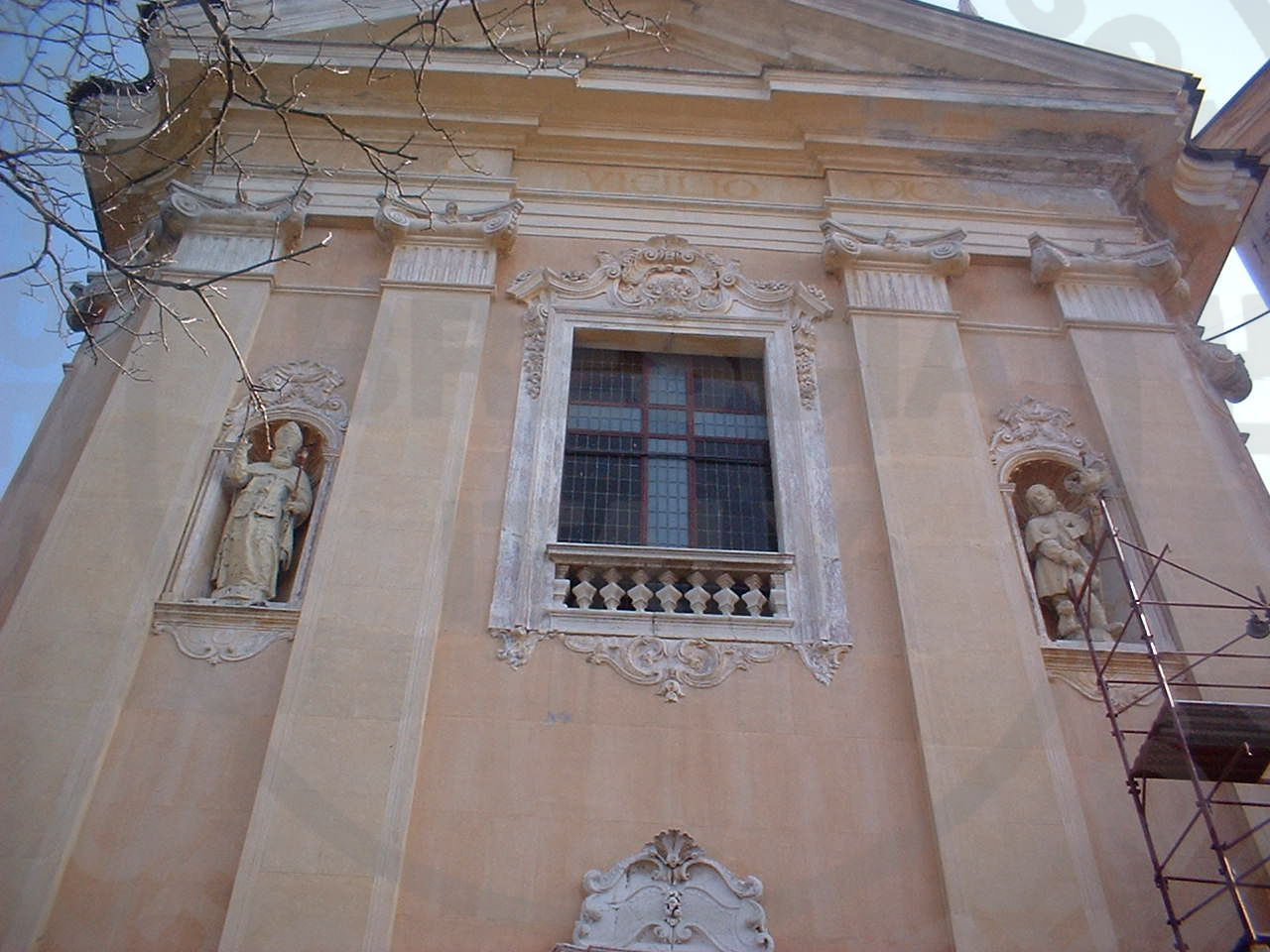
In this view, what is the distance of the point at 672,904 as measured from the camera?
6.95m

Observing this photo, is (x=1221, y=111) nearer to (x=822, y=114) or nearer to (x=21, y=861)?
(x=822, y=114)

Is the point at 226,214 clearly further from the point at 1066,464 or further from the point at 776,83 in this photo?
the point at 1066,464

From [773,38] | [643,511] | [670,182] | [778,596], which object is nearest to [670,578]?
[778,596]

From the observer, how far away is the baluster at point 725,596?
8469 mm

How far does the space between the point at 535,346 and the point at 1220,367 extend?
6.21 metres

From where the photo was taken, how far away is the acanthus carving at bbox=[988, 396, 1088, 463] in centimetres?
969

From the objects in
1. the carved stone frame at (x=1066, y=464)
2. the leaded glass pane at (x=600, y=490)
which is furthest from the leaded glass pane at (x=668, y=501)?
the carved stone frame at (x=1066, y=464)

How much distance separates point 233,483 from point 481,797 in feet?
10.8

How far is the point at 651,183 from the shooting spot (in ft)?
38.7

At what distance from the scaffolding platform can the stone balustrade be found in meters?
2.64

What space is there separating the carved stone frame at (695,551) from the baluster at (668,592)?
0.53ft

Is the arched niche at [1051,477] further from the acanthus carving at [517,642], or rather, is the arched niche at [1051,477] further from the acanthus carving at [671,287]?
the acanthus carving at [517,642]

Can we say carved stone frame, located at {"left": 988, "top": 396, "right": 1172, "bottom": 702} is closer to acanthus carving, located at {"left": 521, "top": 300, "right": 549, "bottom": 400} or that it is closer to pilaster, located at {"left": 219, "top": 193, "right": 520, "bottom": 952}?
acanthus carving, located at {"left": 521, "top": 300, "right": 549, "bottom": 400}

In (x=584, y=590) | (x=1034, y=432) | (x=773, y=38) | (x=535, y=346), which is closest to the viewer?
(x=584, y=590)
